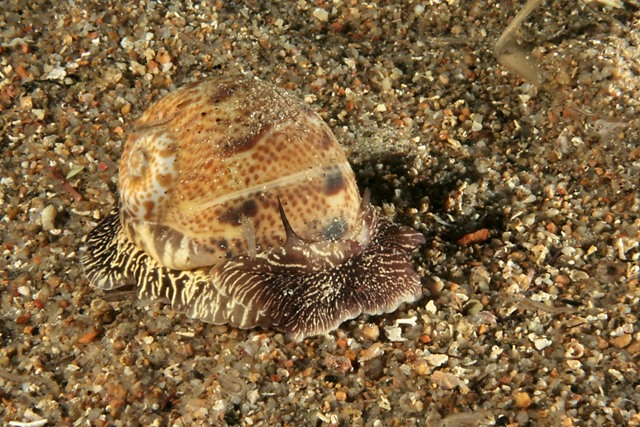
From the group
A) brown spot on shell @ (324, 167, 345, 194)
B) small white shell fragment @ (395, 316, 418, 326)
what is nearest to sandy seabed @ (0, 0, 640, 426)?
small white shell fragment @ (395, 316, 418, 326)

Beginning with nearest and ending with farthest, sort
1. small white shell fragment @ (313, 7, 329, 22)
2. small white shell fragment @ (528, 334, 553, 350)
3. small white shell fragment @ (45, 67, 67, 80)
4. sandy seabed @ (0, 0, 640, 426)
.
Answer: sandy seabed @ (0, 0, 640, 426), small white shell fragment @ (528, 334, 553, 350), small white shell fragment @ (45, 67, 67, 80), small white shell fragment @ (313, 7, 329, 22)

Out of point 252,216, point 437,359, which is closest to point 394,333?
point 437,359

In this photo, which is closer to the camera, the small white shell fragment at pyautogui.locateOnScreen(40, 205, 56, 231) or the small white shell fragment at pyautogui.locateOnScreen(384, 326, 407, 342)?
the small white shell fragment at pyautogui.locateOnScreen(384, 326, 407, 342)

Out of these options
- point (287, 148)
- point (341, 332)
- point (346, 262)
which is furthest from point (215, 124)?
point (341, 332)

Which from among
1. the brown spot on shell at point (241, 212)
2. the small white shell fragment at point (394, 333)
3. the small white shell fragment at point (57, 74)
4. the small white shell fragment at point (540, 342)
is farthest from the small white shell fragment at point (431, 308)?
the small white shell fragment at point (57, 74)

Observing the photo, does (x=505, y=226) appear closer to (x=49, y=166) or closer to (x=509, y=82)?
(x=509, y=82)

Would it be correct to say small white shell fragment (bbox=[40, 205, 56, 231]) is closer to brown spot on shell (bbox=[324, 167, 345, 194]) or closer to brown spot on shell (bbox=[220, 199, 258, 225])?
brown spot on shell (bbox=[220, 199, 258, 225])
